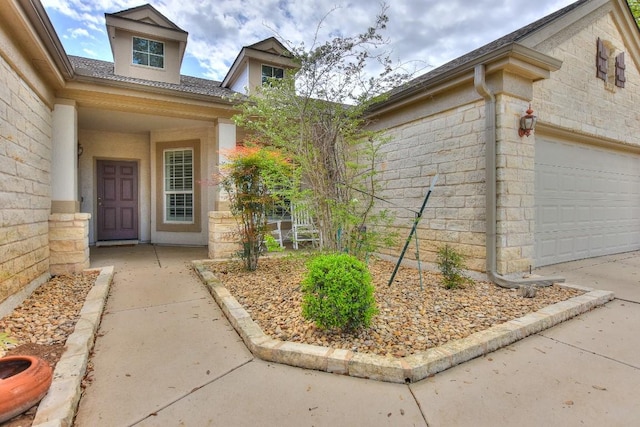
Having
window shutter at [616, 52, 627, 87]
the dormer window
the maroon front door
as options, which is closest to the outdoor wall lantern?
window shutter at [616, 52, 627, 87]

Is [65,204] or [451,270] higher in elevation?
[65,204]

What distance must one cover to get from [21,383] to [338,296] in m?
1.85

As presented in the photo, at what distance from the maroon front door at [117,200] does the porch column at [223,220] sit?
3.28 m

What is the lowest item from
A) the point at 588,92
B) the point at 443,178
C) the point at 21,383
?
the point at 21,383

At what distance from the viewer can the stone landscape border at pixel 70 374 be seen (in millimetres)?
1591

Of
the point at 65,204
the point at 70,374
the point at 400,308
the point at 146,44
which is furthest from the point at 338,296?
the point at 146,44

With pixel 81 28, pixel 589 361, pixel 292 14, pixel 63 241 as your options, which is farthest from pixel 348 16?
pixel 81 28

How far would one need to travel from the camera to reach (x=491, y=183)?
393 cm

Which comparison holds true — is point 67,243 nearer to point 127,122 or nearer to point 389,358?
point 127,122

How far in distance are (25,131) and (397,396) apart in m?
4.57

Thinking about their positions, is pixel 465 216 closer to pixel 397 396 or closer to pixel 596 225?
pixel 397 396

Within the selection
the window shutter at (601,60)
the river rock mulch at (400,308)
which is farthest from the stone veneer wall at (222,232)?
the window shutter at (601,60)

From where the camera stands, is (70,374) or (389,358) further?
(389,358)

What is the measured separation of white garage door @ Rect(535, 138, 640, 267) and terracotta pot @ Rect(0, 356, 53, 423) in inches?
230
